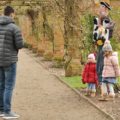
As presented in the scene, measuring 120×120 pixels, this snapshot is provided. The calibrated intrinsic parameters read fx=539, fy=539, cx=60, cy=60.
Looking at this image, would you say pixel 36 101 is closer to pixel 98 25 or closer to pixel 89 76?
pixel 89 76

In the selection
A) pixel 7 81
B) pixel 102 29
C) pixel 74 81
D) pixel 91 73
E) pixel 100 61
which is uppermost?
pixel 102 29

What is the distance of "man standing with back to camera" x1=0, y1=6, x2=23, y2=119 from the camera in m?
9.59

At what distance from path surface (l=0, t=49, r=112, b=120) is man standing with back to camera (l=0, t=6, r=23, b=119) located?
498 millimetres

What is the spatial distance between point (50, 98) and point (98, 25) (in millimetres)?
1987

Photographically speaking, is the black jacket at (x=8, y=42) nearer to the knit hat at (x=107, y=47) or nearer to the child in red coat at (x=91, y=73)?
the knit hat at (x=107, y=47)

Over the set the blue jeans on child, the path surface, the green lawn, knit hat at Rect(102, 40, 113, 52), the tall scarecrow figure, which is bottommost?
the green lawn

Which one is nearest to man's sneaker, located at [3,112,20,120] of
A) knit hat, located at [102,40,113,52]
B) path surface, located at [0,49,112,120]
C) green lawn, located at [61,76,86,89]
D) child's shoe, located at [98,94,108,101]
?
path surface, located at [0,49,112,120]

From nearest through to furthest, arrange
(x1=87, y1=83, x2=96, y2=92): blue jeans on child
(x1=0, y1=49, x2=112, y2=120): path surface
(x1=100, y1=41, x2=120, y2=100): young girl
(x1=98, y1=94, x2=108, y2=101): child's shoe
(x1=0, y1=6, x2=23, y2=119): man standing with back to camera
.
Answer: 1. (x1=0, y1=6, x2=23, y2=119): man standing with back to camera
2. (x1=0, y1=49, x2=112, y2=120): path surface
3. (x1=100, y1=41, x2=120, y2=100): young girl
4. (x1=98, y1=94, x2=108, y2=101): child's shoe
5. (x1=87, y1=83, x2=96, y2=92): blue jeans on child

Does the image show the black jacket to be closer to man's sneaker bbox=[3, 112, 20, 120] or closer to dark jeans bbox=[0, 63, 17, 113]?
dark jeans bbox=[0, 63, 17, 113]

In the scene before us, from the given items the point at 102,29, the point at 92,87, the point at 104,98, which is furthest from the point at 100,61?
the point at 104,98

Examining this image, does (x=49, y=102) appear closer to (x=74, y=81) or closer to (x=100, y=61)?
(x=100, y=61)

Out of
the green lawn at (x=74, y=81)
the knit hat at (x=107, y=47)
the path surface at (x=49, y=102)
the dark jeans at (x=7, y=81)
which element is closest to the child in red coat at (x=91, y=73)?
the path surface at (x=49, y=102)

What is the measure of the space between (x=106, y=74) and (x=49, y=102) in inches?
54.0

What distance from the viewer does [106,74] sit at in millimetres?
11617
